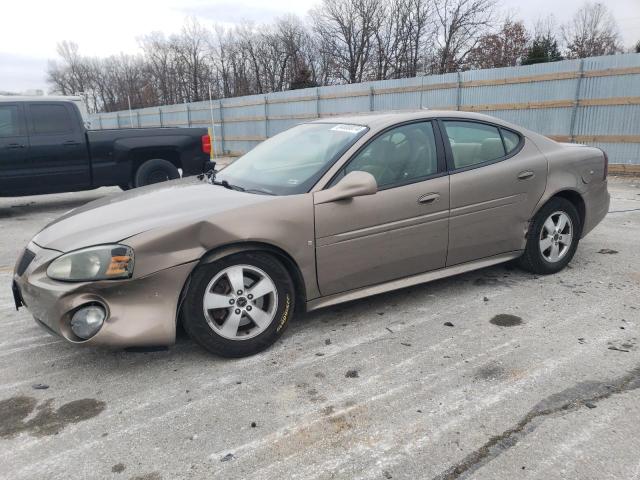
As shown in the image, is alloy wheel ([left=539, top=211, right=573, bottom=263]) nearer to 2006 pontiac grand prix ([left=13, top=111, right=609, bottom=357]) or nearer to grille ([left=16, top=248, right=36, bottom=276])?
2006 pontiac grand prix ([left=13, top=111, right=609, bottom=357])

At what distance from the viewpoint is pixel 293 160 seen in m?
3.87

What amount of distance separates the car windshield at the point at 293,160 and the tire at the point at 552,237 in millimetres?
1826

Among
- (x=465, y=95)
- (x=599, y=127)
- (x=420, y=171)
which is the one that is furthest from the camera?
(x=465, y=95)

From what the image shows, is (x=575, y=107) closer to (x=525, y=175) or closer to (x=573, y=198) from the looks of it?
(x=573, y=198)

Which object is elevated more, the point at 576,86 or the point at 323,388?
the point at 576,86

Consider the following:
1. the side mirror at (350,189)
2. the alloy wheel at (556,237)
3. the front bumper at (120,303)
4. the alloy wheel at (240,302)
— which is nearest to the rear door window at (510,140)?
the alloy wheel at (556,237)

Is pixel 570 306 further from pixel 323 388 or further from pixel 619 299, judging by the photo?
pixel 323 388

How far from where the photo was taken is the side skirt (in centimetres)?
347

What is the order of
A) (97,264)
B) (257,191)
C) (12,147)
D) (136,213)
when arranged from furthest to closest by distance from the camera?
1. (12,147)
2. (257,191)
3. (136,213)
4. (97,264)

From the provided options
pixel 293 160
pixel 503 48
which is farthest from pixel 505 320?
pixel 503 48

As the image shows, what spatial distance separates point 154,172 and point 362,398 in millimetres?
7429

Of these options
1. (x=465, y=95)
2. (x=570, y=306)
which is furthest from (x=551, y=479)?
(x=465, y=95)

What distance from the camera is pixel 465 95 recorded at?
1371cm

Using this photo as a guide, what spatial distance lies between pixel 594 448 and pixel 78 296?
269 centimetres
